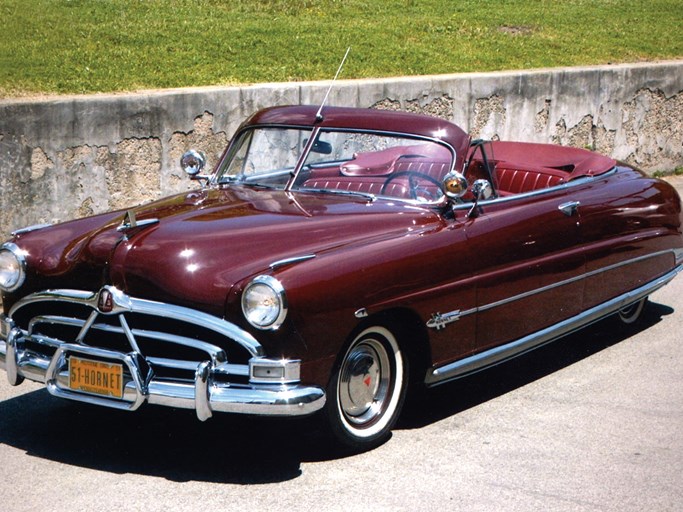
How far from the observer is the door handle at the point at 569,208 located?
19.9ft

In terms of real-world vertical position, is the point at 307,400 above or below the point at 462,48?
below

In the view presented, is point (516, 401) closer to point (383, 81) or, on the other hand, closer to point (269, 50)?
point (383, 81)

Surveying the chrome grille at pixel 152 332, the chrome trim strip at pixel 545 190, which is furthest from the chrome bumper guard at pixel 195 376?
the chrome trim strip at pixel 545 190

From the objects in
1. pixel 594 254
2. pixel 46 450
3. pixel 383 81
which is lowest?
pixel 46 450

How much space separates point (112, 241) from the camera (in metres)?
4.85

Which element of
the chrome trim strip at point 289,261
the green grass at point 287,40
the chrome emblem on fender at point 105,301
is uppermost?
the green grass at point 287,40

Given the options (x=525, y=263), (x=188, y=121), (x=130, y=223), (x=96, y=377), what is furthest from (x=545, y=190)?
(x=188, y=121)

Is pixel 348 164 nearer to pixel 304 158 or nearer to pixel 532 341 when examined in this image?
pixel 304 158

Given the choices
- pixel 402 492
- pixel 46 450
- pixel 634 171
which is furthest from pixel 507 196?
pixel 46 450

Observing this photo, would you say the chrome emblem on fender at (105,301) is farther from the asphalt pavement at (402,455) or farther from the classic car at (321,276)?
the asphalt pavement at (402,455)

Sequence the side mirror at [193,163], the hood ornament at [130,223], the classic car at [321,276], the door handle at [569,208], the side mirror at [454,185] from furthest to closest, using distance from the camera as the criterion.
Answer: the side mirror at [193,163], the door handle at [569,208], the side mirror at [454,185], the hood ornament at [130,223], the classic car at [321,276]

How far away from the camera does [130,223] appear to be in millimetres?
4969

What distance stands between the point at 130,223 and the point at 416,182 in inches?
61.4

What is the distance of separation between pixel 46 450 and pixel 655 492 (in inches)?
107
